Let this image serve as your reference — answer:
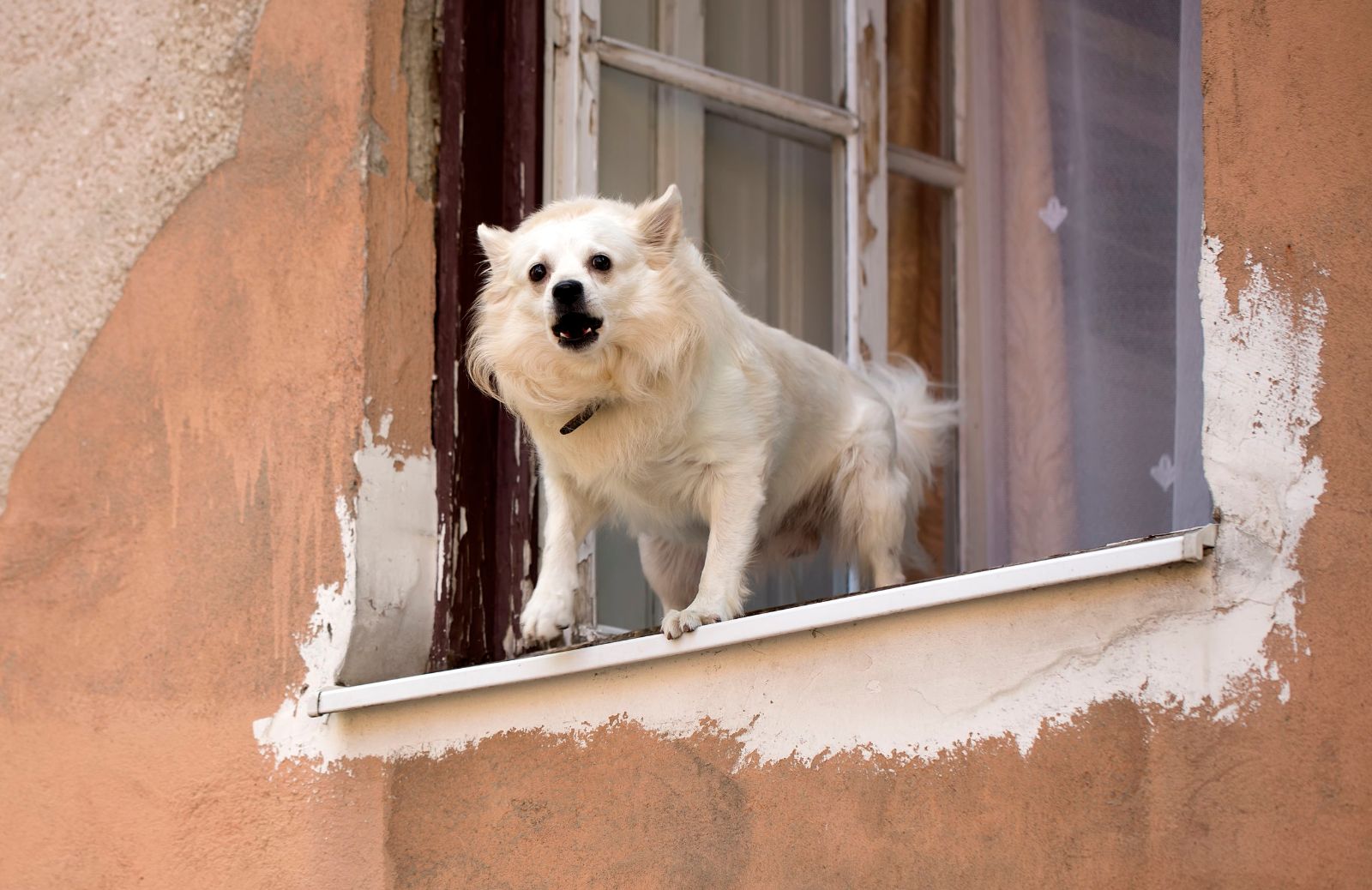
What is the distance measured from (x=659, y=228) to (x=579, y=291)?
0.93 feet

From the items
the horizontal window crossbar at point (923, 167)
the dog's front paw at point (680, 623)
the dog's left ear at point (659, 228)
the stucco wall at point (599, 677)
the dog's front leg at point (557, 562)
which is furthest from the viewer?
the horizontal window crossbar at point (923, 167)

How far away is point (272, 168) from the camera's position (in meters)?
3.50

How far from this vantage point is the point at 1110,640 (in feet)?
7.36

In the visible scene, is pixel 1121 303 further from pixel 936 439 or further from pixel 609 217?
pixel 609 217

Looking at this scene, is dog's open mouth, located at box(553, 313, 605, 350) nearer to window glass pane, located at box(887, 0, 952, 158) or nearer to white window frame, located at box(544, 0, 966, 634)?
white window frame, located at box(544, 0, 966, 634)

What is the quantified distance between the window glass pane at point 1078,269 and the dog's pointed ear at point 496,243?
1.46m

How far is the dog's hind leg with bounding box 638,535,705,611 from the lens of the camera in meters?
3.64

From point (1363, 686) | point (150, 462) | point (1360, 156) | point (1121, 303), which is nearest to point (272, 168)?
point (150, 462)

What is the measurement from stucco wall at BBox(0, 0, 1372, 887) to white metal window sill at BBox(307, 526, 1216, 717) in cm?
4

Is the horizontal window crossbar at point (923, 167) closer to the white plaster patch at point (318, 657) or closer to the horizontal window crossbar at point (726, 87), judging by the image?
the horizontal window crossbar at point (726, 87)

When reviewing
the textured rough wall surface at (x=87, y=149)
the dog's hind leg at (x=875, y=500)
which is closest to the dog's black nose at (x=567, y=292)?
the dog's hind leg at (x=875, y=500)

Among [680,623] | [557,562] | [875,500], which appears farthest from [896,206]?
[680,623]

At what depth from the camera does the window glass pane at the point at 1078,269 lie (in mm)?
3637

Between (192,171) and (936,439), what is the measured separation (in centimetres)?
197
